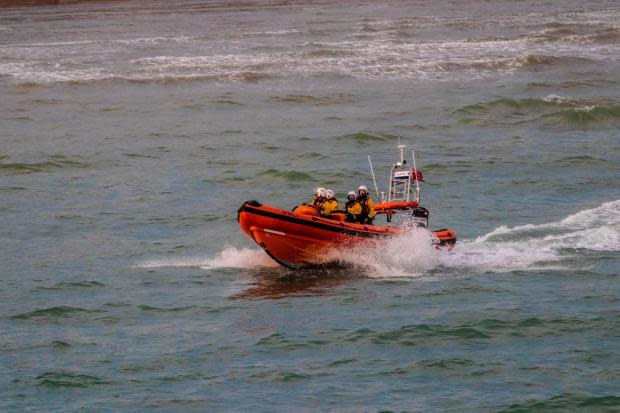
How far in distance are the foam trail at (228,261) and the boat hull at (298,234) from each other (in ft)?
2.75

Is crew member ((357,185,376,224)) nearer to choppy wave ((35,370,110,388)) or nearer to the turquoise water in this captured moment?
the turquoise water

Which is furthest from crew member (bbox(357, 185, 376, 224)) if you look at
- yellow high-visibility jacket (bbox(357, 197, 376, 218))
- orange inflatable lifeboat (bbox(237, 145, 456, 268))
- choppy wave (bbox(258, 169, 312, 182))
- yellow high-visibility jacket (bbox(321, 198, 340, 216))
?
choppy wave (bbox(258, 169, 312, 182))

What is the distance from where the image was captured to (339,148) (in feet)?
110

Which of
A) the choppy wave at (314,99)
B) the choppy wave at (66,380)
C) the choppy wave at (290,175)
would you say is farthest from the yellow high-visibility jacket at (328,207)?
→ the choppy wave at (314,99)

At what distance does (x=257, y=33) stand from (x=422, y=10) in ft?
56.0

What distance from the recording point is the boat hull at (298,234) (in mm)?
21156

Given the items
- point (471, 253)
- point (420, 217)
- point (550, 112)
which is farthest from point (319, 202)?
point (550, 112)

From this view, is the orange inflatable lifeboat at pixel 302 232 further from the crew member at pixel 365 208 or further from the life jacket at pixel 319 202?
the crew member at pixel 365 208

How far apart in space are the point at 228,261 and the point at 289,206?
15.1 ft

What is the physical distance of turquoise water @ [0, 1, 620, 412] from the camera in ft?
54.4

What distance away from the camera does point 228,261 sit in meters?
22.6

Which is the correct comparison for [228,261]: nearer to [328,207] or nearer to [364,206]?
[328,207]

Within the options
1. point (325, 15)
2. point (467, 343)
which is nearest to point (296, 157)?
point (467, 343)

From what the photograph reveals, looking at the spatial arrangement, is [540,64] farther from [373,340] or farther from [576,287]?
[373,340]
